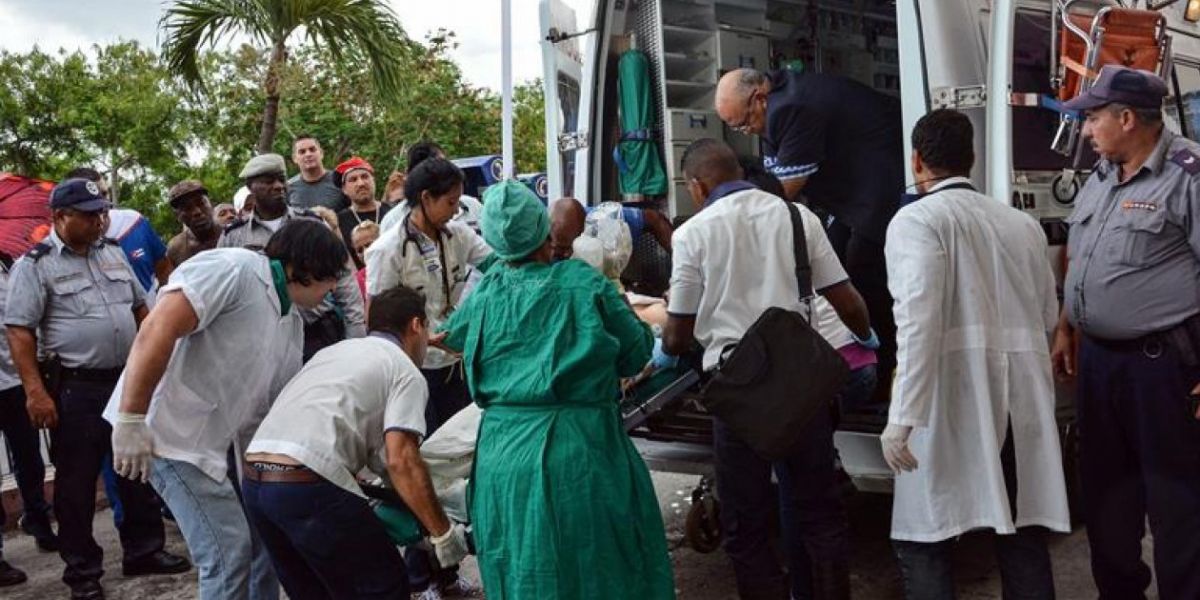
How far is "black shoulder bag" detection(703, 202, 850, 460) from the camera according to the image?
11.3 ft

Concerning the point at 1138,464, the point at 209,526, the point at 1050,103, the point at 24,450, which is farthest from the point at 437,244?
the point at 1138,464

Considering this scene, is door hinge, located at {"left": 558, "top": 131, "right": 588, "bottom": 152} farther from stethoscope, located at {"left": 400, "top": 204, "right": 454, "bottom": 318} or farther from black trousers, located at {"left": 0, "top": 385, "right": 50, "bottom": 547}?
black trousers, located at {"left": 0, "top": 385, "right": 50, "bottom": 547}

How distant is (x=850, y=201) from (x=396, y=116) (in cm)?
1370

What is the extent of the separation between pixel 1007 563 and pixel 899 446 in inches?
20.2

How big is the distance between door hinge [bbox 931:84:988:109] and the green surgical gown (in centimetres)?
168

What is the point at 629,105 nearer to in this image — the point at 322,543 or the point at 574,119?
the point at 574,119

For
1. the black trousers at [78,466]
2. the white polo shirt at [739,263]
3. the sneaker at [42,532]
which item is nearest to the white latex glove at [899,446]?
the white polo shirt at [739,263]

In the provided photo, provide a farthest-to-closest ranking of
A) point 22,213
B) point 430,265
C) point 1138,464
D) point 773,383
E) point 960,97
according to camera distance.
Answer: point 22,213, point 430,265, point 960,97, point 1138,464, point 773,383

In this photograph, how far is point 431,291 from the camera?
4578 mm

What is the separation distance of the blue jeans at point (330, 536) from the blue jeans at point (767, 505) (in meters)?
1.12

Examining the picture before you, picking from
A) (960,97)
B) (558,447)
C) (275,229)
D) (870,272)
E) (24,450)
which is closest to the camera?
(558,447)

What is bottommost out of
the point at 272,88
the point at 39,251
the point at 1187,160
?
the point at 39,251

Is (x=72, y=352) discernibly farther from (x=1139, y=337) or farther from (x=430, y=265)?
(x=1139, y=337)

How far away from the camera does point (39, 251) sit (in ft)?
16.1
